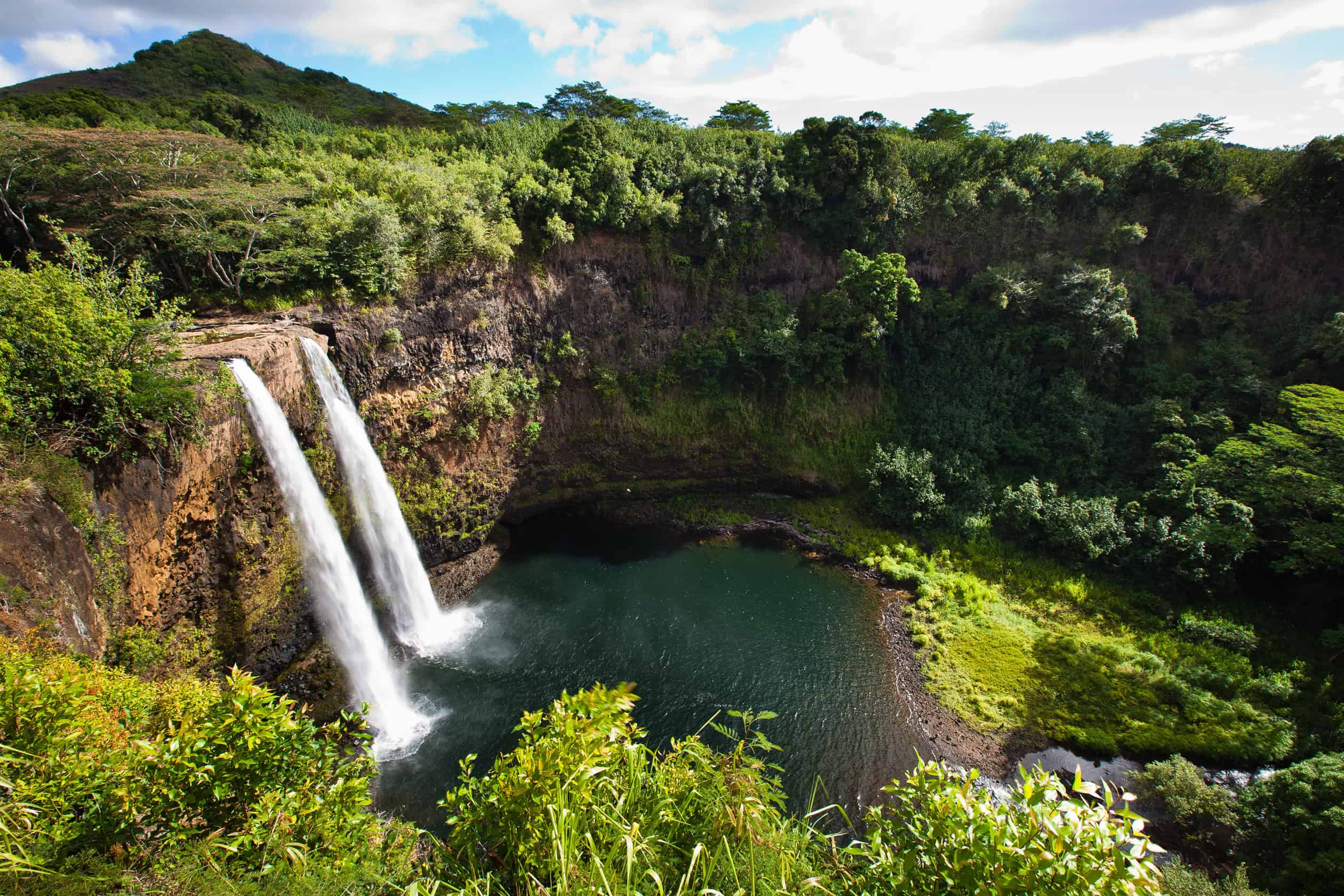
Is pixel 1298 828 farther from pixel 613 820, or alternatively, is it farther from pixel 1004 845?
pixel 613 820

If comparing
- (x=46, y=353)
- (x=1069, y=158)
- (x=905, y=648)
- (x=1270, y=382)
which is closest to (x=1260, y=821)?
(x=905, y=648)

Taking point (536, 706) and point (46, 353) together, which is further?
point (536, 706)

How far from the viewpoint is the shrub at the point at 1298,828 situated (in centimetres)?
1067

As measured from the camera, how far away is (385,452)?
1911 centimetres

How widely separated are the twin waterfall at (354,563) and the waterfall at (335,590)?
0.07 ft

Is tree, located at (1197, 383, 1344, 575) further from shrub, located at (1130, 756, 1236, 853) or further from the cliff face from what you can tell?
the cliff face

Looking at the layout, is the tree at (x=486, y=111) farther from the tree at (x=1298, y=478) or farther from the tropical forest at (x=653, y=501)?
the tree at (x=1298, y=478)

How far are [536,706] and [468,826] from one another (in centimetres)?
1105

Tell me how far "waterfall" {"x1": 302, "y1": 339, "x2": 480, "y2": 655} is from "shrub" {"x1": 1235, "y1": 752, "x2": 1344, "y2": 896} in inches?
783

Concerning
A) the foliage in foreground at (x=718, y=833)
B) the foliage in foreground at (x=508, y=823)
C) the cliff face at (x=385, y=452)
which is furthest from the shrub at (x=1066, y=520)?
the foliage in foreground at (x=508, y=823)

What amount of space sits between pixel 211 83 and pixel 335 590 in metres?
35.0

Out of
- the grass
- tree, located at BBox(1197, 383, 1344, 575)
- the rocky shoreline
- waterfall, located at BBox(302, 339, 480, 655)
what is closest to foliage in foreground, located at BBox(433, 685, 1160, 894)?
the rocky shoreline

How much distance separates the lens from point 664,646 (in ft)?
59.8

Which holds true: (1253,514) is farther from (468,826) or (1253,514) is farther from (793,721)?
(468,826)
